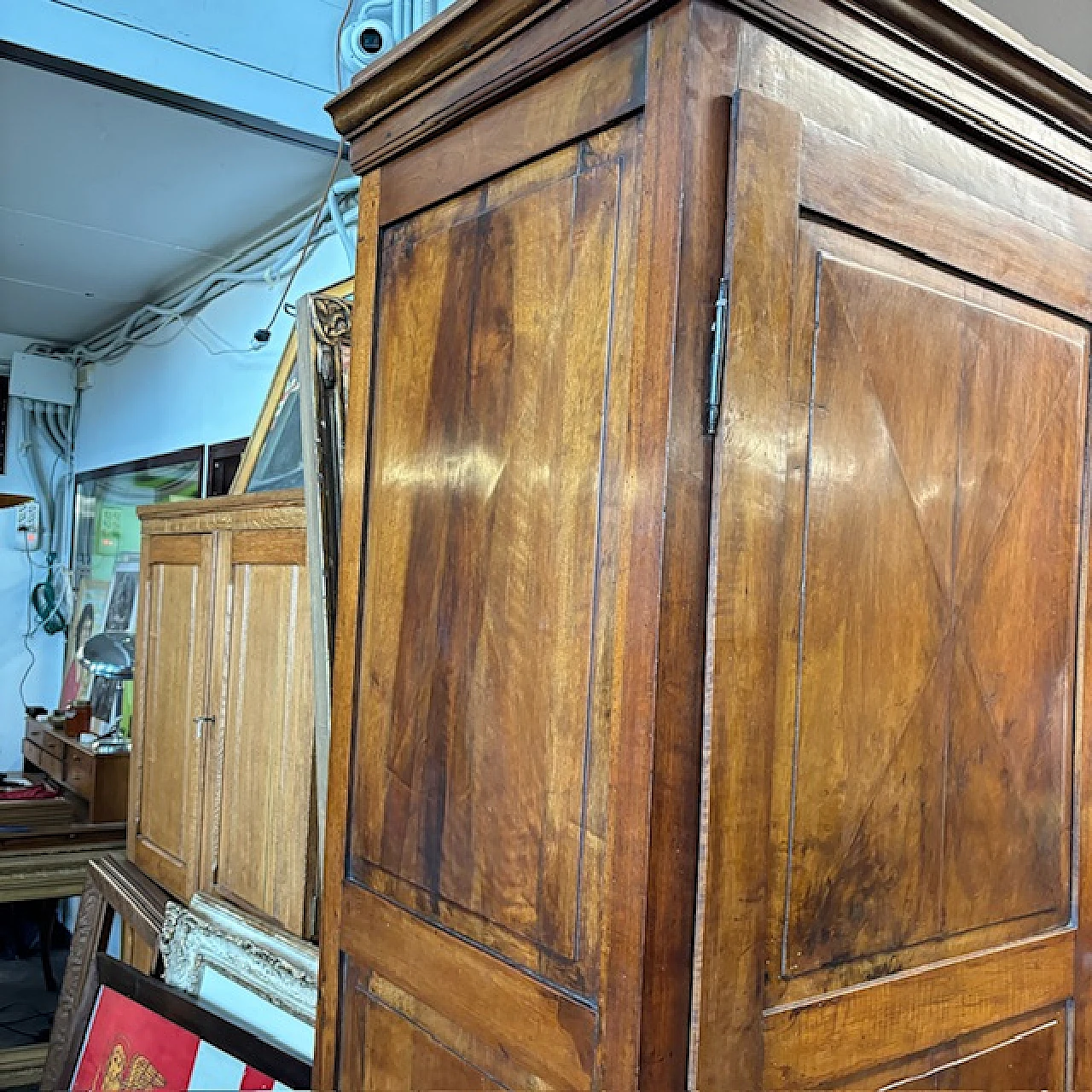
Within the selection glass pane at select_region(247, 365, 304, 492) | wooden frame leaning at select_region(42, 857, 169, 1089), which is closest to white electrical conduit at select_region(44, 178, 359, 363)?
glass pane at select_region(247, 365, 304, 492)

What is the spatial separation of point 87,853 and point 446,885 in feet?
12.5

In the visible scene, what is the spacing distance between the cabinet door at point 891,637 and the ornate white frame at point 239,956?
4.62ft

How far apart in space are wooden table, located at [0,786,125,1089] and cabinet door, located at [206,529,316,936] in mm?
1787

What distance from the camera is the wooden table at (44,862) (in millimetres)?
4023

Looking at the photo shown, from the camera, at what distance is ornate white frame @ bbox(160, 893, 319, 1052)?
2.24 metres

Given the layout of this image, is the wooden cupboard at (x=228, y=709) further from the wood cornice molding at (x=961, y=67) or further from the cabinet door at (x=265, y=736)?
the wood cornice molding at (x=961, y=67)

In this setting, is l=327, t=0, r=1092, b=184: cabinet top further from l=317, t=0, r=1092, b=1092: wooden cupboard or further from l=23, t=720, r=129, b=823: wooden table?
l=23, t=720, r=129, b=823: wooden table

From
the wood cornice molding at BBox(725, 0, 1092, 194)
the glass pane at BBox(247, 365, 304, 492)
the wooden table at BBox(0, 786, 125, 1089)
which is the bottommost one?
the wooden table at BBox(0, 786, 125, 1089)

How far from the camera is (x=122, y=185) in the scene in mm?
3836

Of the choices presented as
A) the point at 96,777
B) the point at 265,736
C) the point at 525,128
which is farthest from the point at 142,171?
the point at 525,128

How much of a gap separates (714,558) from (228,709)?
2.08 metres

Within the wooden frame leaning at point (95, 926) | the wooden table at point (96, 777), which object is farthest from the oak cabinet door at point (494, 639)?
the wooden table at point (96, 777)

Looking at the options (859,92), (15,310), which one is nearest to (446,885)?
(859,92)

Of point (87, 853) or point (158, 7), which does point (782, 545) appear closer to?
point (158, 7)
